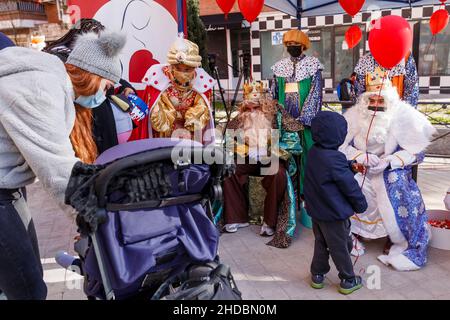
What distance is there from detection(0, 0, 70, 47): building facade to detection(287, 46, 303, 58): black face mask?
8.07 m

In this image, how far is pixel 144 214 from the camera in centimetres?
139

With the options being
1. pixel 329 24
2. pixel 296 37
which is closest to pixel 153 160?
pixel 296 37

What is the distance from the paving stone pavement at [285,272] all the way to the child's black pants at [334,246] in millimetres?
166

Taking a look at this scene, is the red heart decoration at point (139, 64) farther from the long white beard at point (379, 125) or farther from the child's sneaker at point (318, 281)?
the child's sneaker at point (318, 281)

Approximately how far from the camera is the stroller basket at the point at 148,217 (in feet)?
4.33

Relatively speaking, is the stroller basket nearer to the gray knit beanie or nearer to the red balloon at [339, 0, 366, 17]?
the gray knit beanie

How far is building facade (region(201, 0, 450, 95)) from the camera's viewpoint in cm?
1208

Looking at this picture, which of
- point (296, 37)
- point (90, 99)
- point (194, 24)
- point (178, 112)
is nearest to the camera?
point (90, 99)

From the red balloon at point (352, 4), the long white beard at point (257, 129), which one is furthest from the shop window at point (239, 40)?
the long white beard at point (257, 129)

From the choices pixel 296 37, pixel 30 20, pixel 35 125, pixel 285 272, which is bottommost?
pixel 285 272

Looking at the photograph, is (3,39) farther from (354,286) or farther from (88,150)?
(354,286)

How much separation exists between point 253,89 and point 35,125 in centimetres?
260

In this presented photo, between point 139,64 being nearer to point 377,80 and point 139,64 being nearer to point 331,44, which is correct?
point 377,80

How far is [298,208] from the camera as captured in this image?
434 centimetres
